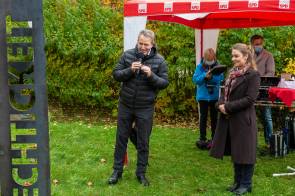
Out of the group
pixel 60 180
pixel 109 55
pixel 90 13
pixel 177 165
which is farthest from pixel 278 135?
pixel 90 13

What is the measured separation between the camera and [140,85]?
19.7ft

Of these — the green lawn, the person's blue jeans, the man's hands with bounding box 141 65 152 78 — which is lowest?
the green lawn

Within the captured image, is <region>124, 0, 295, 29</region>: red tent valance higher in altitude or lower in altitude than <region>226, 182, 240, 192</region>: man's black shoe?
higher

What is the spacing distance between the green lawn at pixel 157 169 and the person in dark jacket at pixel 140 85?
0.31m

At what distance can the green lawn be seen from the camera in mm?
6168

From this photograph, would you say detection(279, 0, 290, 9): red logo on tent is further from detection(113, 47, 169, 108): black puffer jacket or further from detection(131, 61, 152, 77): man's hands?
detection(131, 61, 152, 77): man's hands

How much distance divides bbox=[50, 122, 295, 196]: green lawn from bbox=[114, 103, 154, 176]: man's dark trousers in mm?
276

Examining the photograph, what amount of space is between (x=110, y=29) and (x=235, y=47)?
6619 millimetres

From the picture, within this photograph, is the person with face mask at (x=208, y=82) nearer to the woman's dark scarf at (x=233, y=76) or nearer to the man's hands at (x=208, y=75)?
the man's hands at (x=208, y=75)

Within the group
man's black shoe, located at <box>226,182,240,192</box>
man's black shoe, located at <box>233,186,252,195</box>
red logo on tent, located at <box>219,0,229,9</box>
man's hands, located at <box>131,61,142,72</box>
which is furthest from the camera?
red logo on tent, located at <box>219,0,229,9</box>

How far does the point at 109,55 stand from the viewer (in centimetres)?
1181

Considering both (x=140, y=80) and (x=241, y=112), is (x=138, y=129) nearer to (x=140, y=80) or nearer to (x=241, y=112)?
(x=140, y=80)

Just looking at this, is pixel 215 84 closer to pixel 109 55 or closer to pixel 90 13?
pixel 109 55

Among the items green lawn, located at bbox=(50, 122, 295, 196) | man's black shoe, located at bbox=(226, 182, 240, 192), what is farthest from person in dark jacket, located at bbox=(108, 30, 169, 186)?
man's black shoe, located at bbox=(226, 182, 240, 192)
